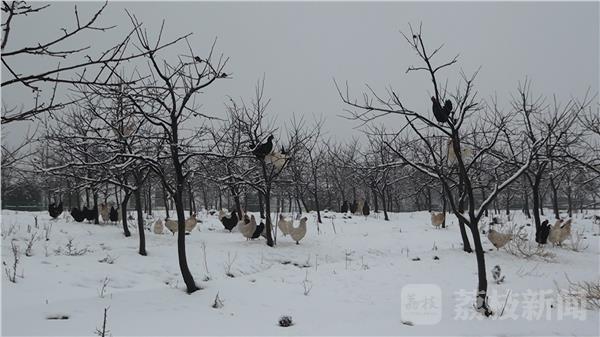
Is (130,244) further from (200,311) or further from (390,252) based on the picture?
(390,252)

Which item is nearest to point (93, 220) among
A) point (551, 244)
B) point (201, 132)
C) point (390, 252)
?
point (201, 132)

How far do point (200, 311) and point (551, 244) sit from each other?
36.2 ft

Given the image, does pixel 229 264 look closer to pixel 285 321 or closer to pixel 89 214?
pixel 285 321

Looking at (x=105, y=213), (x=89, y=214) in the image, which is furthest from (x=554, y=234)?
(x=89, y=214)

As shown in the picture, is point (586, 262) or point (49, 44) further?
point (586, 262)

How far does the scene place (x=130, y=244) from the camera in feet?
32.0

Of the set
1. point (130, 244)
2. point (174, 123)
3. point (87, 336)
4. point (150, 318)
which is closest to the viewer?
point (87, 336)

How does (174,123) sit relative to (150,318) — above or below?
above

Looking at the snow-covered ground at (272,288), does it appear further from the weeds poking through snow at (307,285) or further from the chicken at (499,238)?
the chicken at (499,238)

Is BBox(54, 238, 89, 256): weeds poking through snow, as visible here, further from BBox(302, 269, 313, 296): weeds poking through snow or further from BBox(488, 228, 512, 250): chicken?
BBox(488, 228, 512, 250): chicken

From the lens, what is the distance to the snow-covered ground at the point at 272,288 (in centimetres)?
482

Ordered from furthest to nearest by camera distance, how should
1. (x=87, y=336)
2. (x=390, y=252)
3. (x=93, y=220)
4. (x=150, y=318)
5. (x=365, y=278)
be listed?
(x=93, y=220), (x=390, y=252), (x=365, y=278), (x=150, y=318), (x=87, y=336)

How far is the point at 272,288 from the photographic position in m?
7.04

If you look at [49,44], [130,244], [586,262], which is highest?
[49,44]
